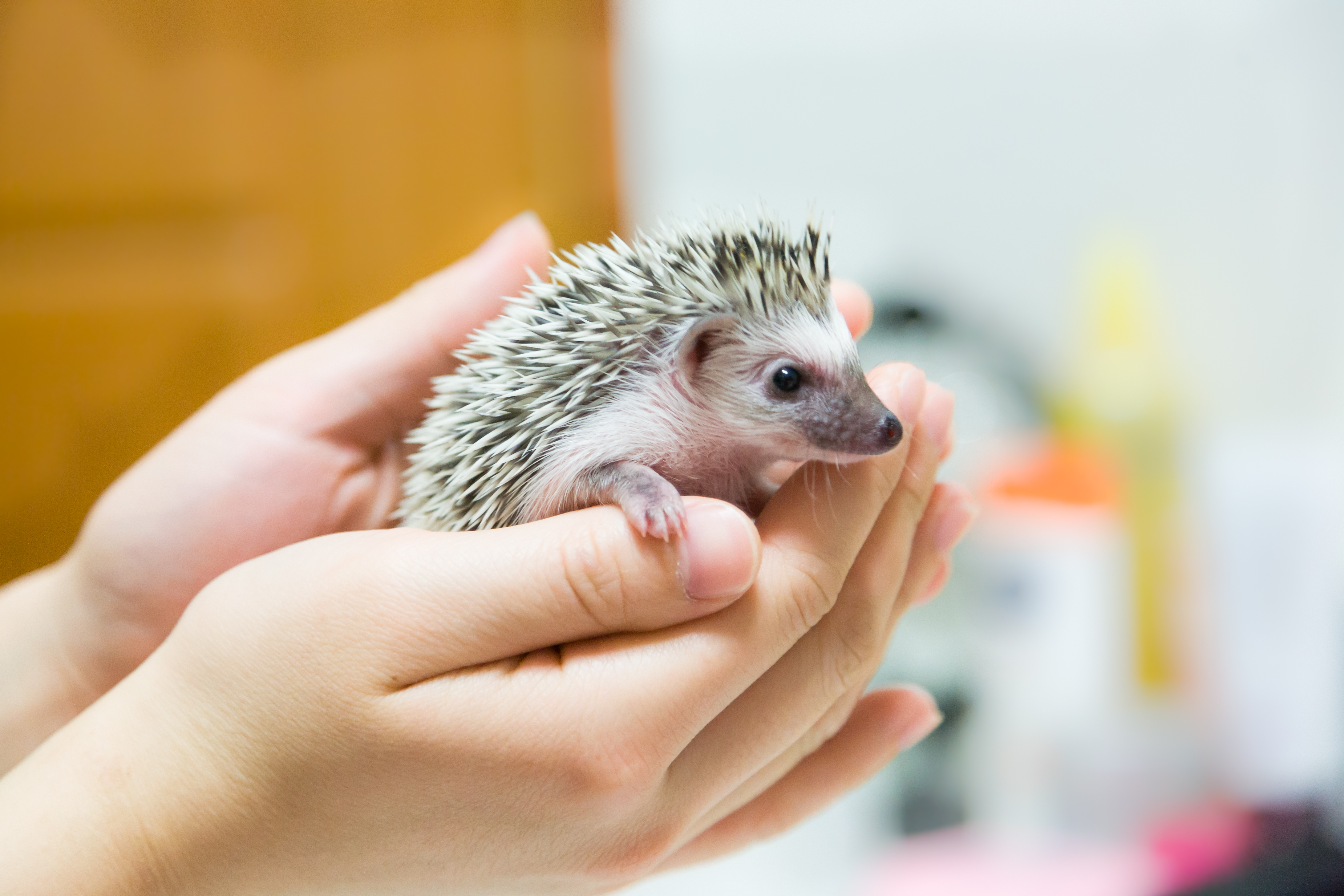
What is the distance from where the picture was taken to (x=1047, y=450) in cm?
197

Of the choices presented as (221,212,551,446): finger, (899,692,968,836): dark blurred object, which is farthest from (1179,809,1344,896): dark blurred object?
(221,212,551,446): finger

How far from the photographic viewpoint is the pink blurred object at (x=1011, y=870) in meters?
1.71

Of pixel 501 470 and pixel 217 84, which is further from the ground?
pixel 217 84

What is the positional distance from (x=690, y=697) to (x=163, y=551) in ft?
2.54

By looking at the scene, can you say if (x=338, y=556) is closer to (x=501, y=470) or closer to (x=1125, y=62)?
(x=501, y=470)

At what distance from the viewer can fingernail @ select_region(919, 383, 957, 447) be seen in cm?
99

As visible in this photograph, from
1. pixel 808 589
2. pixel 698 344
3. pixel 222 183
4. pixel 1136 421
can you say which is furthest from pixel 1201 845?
pixel 222 183

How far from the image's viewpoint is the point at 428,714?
0.78 meters

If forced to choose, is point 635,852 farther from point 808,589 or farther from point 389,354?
point 389,354

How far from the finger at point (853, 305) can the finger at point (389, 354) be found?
0.42 m

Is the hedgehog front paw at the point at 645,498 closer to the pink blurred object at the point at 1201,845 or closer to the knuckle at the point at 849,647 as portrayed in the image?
the knuckle at the point at 849,647

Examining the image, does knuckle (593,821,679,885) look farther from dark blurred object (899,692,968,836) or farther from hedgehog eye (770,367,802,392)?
dark blurred object (899,692,968,836)

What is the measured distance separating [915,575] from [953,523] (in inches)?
2.8

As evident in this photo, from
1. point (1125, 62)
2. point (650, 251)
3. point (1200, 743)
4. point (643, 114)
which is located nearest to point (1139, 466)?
point (1200, 743)
